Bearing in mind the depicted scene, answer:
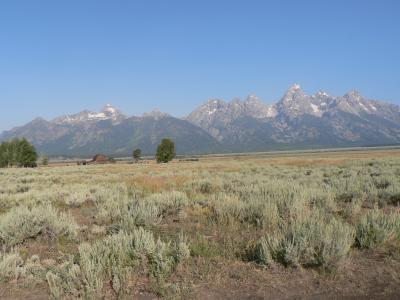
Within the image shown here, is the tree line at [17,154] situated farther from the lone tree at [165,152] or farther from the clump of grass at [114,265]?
the clump of grass at [114,265]

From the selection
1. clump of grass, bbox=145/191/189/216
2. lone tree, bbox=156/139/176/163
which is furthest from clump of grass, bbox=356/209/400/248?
lone tree, bbox=156/139/176/163

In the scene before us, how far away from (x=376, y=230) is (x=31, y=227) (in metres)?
7.77

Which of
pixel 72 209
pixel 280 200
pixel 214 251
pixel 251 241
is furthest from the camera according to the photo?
pixel 72 209

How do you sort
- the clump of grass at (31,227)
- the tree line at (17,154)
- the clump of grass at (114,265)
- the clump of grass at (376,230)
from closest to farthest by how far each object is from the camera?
the clump of grass at (114,265) < the clump of grass at (376,230) < the clump of grass at (31,227) < the tree line at (17,154)

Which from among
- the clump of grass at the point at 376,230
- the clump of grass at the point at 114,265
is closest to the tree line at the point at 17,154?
the clump of grass at the point at 114,265

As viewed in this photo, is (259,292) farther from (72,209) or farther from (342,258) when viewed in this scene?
(72,209)

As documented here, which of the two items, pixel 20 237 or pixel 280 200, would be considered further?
pixel 280 200

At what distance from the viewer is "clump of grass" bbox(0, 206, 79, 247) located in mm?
9406

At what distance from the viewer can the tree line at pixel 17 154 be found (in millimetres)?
100113

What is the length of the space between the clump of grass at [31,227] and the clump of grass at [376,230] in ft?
20.8

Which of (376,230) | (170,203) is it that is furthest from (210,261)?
(170,203)

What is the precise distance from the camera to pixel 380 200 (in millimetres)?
12977

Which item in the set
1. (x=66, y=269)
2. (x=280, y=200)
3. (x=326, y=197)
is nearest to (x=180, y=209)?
(x=280, y=200)

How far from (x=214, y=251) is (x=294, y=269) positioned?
5.11 ft
